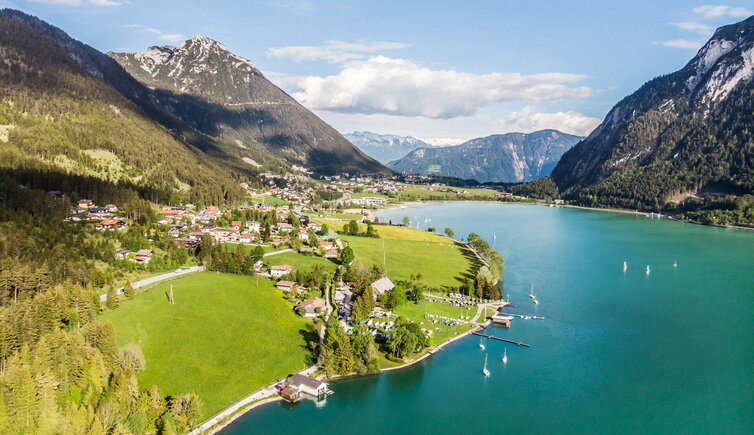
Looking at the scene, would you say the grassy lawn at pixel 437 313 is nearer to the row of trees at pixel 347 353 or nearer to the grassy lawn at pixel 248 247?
the row of trees at pixel 347 353

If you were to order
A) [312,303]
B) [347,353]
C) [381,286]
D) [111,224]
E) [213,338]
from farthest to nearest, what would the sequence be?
[111,224], [381,286], [312,303], [213,338], [347,353]

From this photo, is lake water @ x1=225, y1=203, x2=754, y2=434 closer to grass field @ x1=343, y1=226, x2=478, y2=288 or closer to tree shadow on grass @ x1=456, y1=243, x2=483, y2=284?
tree shadow on grass @ x1=456, y1=243, x2=483, y2=284

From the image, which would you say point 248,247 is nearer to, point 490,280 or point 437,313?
point 437,313

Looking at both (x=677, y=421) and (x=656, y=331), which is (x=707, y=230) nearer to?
(x=656, y=331)

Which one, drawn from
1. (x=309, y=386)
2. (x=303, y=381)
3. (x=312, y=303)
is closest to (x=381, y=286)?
(x=312, y=303)

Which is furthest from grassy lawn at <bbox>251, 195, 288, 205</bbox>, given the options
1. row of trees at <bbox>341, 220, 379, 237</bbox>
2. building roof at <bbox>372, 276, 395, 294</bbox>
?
building roof at <bbox>372, 276, 395, 294</bbox>

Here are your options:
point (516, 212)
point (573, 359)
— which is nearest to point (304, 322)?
point (573, 359)
